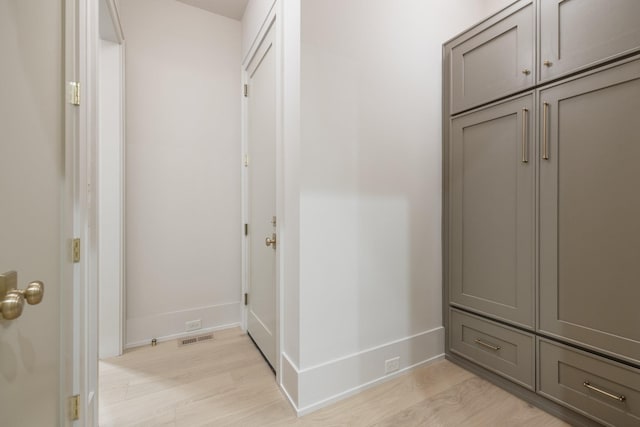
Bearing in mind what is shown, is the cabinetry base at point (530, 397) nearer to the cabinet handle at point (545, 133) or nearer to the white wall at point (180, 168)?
the cabinet handle at point (545, 133)

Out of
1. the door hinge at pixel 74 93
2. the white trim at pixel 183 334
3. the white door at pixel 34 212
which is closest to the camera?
the white door at pixel 34 212

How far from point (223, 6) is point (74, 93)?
1.87m

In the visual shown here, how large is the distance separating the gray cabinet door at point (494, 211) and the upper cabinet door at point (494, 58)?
101 millimetres

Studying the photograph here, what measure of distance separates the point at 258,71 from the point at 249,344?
2.16 metres

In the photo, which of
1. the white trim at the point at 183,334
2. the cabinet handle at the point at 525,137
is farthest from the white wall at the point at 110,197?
the cabinet handle at the point at 525,137

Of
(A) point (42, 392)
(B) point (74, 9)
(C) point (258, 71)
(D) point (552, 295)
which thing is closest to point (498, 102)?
(D) point (552, 295)

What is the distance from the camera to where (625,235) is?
1.28 m

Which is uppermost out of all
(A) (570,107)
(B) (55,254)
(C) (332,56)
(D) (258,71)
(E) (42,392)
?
(D) (258,71)

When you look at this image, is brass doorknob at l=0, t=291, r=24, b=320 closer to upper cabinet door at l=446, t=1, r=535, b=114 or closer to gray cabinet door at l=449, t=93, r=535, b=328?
gray cabinet door at l=449, t=93, r=535, b=328

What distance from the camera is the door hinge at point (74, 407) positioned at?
1081 mm

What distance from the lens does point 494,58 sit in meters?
1.74

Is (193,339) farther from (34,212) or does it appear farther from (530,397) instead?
(530,397)

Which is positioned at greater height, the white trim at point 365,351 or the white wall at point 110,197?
the white wall at point 110,197

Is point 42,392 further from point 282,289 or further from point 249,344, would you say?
point 249,344
